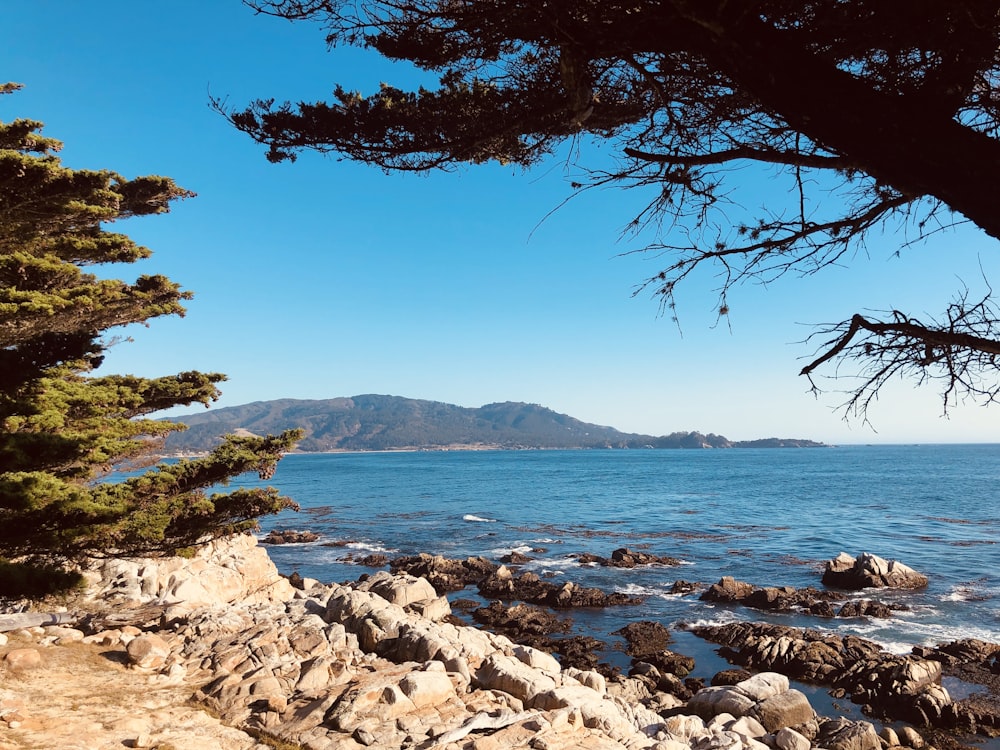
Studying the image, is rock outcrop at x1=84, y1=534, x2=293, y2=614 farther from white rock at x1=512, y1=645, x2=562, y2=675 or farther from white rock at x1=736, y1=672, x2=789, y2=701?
white rock at x1=736, y1=672, x2=789, y2=701

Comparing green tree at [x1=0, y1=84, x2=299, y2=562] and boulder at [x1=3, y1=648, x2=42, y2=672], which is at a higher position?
green tree at [x1=0, y1=84, x2=299, y2=562]

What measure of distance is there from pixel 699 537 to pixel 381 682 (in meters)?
27.0

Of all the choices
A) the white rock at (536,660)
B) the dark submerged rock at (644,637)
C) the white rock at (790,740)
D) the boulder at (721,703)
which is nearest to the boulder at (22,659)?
the white rock at (536,660)

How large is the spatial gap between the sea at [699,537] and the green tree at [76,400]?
35.4ft

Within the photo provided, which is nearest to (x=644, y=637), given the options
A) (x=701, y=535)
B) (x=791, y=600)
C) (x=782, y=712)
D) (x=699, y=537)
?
(x=782, y=712)

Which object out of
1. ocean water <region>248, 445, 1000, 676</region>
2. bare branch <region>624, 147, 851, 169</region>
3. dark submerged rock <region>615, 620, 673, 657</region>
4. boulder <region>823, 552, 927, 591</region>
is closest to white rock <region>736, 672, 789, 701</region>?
ocean water <region>248, 445, 1000, 676</region>

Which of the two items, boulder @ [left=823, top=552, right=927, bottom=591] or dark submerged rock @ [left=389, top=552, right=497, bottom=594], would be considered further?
dark submerged rock @ [left=389, top=552, right=497, bottom=594]

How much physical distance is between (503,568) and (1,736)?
1844 centimetres

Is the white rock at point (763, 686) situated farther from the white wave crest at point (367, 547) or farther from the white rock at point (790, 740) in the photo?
the white wave crest at point (367, 547)

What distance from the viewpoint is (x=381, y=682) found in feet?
24.9

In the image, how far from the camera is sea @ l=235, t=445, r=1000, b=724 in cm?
1722

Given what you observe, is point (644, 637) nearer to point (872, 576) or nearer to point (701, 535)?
point (872, 576)

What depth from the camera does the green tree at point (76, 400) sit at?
6297 mm

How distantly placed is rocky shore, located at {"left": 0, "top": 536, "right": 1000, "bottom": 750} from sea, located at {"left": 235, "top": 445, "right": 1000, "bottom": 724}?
1.76 meters
